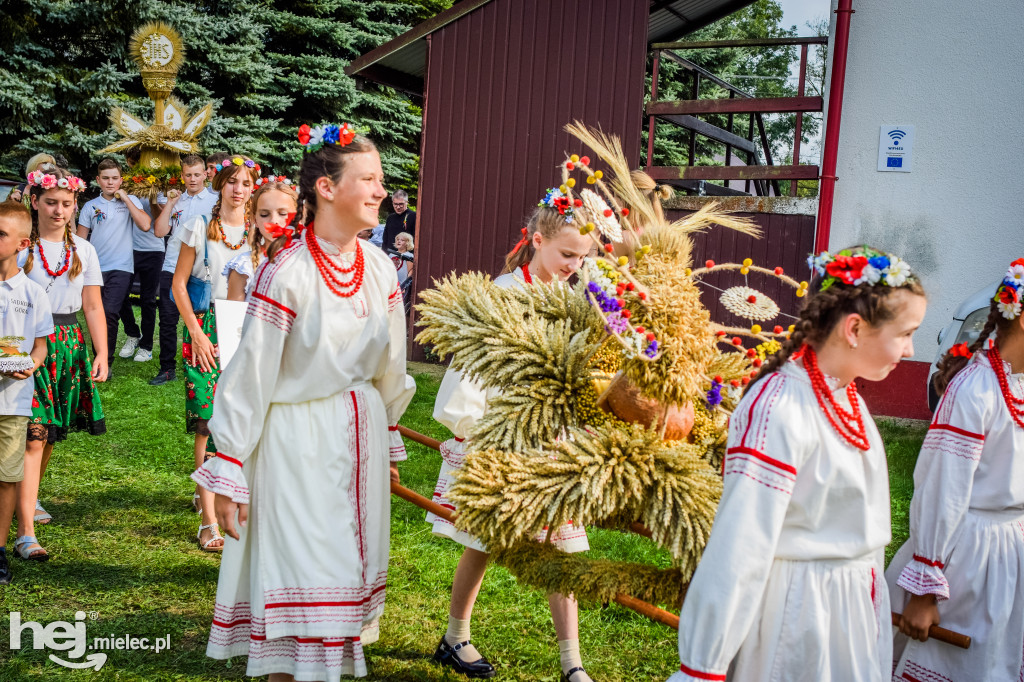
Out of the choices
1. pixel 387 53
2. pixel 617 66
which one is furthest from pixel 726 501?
pixel 387 53

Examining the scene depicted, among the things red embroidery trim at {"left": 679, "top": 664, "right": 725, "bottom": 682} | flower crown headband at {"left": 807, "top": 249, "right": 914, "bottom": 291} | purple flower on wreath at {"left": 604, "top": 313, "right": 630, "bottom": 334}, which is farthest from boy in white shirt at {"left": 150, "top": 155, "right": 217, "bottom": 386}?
red embroidery trim at {"left": 679, "top": 664, "right": 725, "bottom": 682}

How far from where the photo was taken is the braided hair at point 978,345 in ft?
9.79

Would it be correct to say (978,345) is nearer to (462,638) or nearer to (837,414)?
(837,414)

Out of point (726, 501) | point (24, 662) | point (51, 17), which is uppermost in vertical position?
point (51, 17)

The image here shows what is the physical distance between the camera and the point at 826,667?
208 centimetres

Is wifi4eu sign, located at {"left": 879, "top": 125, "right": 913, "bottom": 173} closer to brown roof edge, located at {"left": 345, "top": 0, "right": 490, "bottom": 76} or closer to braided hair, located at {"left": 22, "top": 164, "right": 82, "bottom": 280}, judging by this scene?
brown roof edge, located at {"left": 345, "top": 0, "right": 490, "bottom": 76}

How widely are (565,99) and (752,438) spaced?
8481 mm

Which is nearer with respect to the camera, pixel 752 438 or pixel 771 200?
pixel 752 438

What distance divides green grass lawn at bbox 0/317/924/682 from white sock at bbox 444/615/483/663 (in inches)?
3.5

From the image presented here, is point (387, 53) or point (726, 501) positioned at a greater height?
point (387, 53)

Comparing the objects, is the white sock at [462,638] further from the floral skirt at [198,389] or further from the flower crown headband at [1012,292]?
the flower crown headband at [1012,292]

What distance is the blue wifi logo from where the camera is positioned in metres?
8.26

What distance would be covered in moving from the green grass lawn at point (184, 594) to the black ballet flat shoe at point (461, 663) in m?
0.05

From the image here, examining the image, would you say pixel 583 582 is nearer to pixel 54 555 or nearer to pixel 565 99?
pixel 54 555
